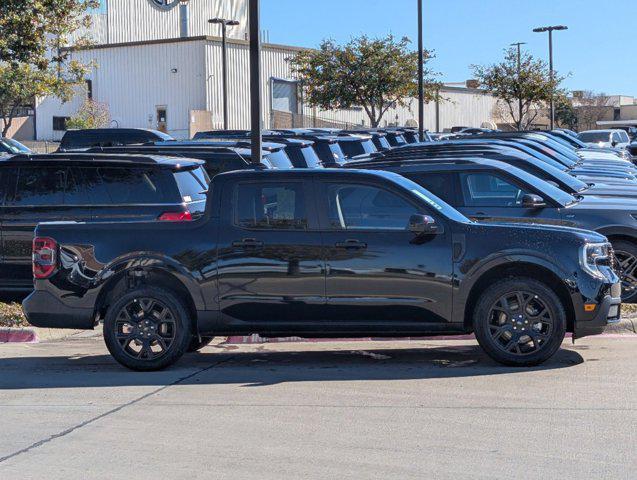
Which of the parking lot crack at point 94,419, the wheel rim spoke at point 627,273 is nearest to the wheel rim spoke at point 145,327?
the parking lot crack at point 94,419

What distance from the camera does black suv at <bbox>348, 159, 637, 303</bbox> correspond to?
12.0m

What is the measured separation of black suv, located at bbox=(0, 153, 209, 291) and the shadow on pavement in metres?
2.63

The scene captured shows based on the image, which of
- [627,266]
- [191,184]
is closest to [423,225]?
[627,266]

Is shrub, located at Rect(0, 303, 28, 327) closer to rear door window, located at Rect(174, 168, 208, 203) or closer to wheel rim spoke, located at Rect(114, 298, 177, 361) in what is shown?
rear door window, located at Rect(174, 168, 208, 203)

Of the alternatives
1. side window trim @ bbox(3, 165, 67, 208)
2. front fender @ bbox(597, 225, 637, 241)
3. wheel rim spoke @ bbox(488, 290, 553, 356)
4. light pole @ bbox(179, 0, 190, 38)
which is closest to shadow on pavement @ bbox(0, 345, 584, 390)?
wheel rim spoke @ bbox(488, 290, 553, 356)

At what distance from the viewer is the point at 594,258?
9008 mm

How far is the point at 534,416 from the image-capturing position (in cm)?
737

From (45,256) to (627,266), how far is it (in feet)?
21.6

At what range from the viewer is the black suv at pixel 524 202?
39.4 ft

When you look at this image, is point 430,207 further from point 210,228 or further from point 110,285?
point 110,285

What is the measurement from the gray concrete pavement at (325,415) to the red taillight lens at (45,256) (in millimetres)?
913

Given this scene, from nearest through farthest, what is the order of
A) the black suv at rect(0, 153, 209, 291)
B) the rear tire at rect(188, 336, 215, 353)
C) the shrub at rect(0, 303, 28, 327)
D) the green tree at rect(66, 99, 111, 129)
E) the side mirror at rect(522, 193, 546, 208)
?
the rear tire at rect(188, 336, 215, 353) < the shrub at rect(0, 303, 28, 327) < the side mirror at rect(522, 193, 546, 208) < the black suv at rect(0, 153, 209, 291) < the green tree at rect(66, 99, 111, 129)

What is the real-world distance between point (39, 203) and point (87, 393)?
4.92 m

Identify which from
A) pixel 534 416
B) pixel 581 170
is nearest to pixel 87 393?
pixel 534 416
